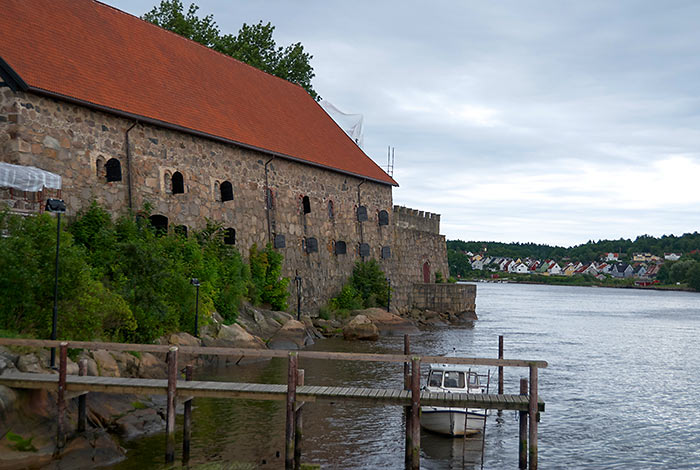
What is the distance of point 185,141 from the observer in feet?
97.0

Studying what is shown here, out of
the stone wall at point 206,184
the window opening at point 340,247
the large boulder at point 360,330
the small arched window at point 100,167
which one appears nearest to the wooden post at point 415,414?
the stone wall at point 206,184

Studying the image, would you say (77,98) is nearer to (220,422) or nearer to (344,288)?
(220,422)

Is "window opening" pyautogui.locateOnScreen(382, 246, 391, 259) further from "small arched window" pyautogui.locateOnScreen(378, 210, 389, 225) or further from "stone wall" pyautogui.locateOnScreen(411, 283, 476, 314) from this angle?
"stone wall" pyautogui.locateOnScreen(411, 283, 476, 314)

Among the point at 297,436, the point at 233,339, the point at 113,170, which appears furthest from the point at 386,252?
the point at 297,436

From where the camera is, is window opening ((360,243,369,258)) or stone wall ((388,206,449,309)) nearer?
window opening ((360,243,369,258))

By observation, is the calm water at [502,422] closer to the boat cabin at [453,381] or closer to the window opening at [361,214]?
the boat cabin at [453,381]

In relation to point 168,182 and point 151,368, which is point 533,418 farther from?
point 168,182

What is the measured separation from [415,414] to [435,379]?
15.9 feet

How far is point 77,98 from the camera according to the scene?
24250 mm

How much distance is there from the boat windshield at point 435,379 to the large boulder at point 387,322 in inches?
761

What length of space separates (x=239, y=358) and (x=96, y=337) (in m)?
8.02

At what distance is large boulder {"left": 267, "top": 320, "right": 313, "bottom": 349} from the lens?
29.7 metres

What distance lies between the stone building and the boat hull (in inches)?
533

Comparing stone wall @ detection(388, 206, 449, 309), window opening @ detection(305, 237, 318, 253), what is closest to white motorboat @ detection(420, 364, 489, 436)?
window opening @ detection(305, 237, 318, 253)
